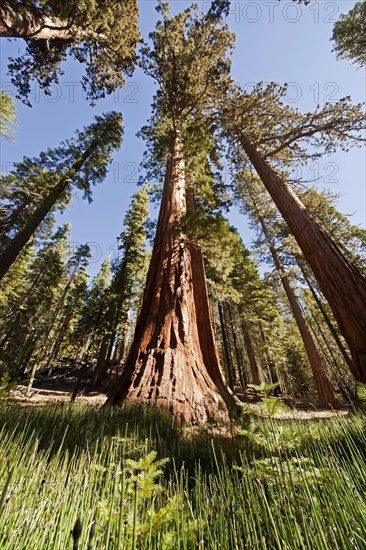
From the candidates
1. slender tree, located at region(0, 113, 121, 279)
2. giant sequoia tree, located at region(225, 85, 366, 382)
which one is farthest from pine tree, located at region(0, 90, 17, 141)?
giant sequoia tree, located at region(225, 85, 366, 382)

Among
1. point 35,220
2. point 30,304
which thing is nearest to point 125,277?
point 35,220

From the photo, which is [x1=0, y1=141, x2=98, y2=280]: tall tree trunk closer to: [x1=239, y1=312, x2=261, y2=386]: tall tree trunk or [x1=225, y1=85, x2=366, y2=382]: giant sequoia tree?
[x1=225, y1=85, x2=366, y2=382]: giant sequoia tree

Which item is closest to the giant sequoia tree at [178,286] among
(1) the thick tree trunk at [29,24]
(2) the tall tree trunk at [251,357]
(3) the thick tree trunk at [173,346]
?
(3) the thick tree trunk at [173,346]

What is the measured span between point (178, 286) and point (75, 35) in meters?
10.8

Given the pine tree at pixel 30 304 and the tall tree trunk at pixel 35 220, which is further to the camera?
the pine tree at pixel 30 304

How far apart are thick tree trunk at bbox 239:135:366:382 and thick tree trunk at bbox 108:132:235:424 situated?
8.52 ft

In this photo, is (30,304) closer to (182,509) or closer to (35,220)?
(35,220)

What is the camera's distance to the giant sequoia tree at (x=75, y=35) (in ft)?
23.8

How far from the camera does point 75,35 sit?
914 cm

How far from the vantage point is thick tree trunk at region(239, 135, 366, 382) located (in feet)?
13.1

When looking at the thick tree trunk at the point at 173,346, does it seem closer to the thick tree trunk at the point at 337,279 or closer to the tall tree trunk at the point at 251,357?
the thick tree trunk at the point at 337,279

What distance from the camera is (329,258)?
15.9 ft

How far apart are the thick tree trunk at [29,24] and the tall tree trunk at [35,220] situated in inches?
208

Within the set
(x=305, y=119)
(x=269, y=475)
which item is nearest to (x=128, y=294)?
(x=305, y=119)
